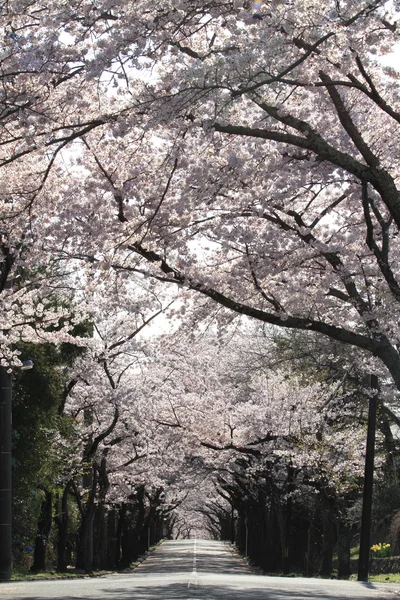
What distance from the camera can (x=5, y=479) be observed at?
16.6m

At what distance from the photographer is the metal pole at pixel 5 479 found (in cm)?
1619

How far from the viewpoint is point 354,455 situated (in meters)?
32.5

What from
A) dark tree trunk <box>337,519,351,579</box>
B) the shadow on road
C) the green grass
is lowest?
the green grass

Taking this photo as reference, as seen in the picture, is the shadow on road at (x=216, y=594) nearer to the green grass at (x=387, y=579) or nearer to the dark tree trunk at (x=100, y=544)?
the green grass at (x=387, y=579)

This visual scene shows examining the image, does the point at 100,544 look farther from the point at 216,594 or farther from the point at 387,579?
the point at 216,594

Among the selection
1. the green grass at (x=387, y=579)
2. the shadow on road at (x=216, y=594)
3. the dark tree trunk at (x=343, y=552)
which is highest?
the dark tree trunk at (x=343, y=552)

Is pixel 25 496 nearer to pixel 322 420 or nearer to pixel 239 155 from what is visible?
pixel 322 420

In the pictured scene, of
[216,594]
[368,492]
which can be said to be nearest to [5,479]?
[216,594]

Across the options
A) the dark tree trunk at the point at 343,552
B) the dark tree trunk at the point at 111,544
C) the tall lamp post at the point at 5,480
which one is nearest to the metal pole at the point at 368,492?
the dark tree trunk at the point at 343,552

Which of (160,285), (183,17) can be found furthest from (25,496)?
(183,17)

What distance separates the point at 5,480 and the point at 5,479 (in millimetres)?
22

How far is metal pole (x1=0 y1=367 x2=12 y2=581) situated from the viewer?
16.2 meters

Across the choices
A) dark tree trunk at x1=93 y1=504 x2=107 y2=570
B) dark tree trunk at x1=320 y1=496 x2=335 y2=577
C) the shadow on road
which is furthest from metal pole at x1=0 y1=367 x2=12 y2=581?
dark tree trunk at x1=320 y1=496 x2=335 y2=577

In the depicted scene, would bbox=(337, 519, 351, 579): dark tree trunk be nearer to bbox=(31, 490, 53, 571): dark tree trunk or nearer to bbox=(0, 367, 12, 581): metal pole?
bbox=(31, 490, 53, 571): dark tree trunk
